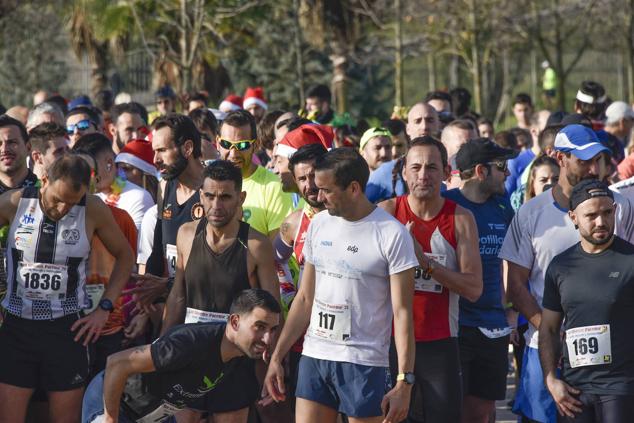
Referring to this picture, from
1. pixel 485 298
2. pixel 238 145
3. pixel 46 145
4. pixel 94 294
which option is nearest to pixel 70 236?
pixel 94 294

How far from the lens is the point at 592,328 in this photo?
248 inches

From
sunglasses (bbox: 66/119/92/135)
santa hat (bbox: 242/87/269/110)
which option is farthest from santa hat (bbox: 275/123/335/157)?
santa hat (bbox: 242/87/269/110)

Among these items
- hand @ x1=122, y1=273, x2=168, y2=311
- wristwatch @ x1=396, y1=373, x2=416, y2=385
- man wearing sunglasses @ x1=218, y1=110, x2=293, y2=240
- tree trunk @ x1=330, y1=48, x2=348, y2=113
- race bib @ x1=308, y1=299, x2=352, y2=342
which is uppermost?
tree trunk @ x1=330, y1=48, x2=348, y2=113

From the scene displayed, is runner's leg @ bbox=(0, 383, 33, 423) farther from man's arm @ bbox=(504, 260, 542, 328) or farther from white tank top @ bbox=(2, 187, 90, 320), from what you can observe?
man's arm @ bbox=(504, 260, 542, 328)

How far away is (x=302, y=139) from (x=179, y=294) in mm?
1566

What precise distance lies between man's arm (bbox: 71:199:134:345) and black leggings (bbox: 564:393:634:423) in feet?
8.92

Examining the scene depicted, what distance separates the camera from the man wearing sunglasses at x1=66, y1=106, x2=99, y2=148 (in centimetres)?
1041

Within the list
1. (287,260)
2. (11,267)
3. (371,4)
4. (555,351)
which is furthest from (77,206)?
(371,4)

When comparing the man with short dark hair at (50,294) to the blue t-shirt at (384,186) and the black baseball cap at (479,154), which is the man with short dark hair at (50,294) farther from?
the blue t-shirt at (384,186)

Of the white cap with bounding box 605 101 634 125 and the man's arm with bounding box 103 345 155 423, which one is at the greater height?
the white cap with bounding box 605 101 634 125

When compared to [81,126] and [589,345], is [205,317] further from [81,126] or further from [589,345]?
[81,126]

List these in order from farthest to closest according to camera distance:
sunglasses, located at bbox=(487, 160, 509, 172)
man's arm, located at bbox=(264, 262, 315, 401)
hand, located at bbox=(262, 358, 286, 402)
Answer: sunglasses, located at bbox=(487, 160, 509, 172) < man's arm, located at bbox=(264, 262, 315, 401) < hand, located at bbox=(262, 358, 286, 402)

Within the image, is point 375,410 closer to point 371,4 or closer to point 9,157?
point 9,157

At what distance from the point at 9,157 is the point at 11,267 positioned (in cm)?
Result: 99
